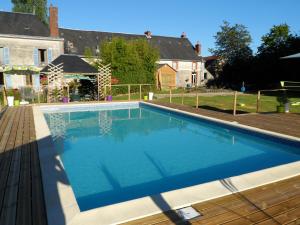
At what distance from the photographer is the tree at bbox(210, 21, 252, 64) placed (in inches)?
1571

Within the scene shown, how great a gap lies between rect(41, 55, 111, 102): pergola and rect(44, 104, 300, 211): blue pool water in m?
5.04

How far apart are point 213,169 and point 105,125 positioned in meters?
6.18

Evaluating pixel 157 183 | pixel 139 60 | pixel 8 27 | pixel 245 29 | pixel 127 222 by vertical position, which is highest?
pixel 245 29

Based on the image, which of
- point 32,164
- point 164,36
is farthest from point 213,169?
point 164,36

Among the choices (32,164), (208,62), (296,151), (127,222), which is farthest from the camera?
(208,62)

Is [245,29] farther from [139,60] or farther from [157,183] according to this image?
[157,183]

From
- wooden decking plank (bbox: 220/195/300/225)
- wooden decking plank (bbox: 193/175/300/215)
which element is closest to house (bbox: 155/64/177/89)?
wooden decking plank (bbox: 193/175/300/215)

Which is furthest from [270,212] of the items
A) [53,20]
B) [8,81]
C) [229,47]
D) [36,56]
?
[229,47]

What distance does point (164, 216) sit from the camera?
3.15 meters

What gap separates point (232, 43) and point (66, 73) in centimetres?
3098

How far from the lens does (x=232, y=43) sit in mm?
40188

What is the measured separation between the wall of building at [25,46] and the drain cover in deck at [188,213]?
26.2 meters

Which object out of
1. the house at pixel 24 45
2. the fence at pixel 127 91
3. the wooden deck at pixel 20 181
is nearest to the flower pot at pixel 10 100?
the fence at pixel 127 91

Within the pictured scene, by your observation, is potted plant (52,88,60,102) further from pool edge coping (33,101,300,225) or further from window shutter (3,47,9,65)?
window shutter (3,47,9,65)
